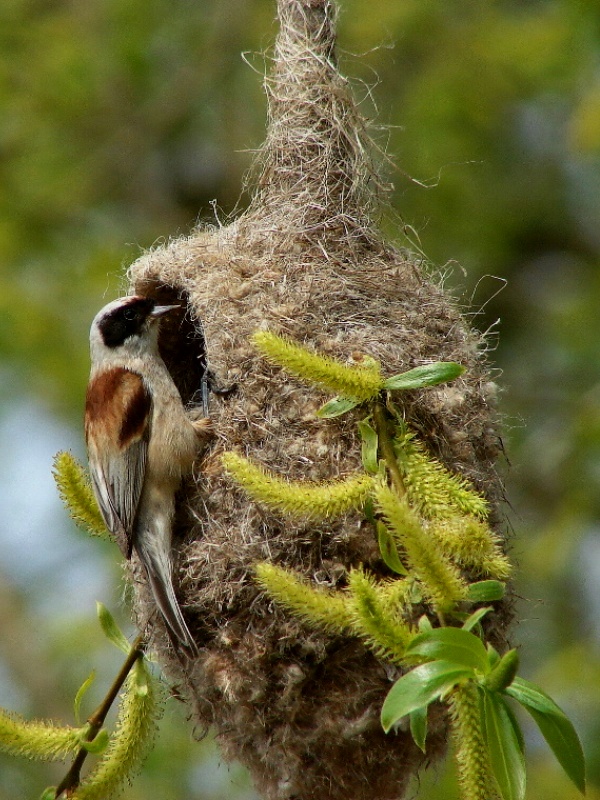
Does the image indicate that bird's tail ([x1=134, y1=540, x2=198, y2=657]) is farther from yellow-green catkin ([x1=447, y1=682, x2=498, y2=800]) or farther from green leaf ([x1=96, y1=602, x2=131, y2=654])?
yellow-green catkin ([x1=447, y1=682, x2=498, y2=800])

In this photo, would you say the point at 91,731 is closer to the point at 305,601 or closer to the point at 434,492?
the point at 305,601

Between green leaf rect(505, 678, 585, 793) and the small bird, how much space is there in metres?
1.25

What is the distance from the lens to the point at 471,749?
2037mm

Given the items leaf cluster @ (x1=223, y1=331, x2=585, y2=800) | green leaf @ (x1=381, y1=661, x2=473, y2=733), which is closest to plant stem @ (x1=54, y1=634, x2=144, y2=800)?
leaf cluster @ (x1=223, y1=331, x2=585, y2=800)

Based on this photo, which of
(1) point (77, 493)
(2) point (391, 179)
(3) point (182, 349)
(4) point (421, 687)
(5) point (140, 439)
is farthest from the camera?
(2) point (391, 179)

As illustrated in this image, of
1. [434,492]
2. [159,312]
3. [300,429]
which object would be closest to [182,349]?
[159,312]

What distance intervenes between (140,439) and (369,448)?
1.16 m

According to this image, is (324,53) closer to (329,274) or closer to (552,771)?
(329,274)

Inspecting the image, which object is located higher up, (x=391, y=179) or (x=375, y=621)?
(x=391, y=179)

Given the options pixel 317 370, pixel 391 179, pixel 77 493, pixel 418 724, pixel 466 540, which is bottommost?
pixel 418 724

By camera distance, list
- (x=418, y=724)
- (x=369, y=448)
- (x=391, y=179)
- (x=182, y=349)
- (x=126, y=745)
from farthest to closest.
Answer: (x=391, y=179)
(x=182, y=349)
(x=126, y=745)
(x=369, y=448)
(x=418, y=724)

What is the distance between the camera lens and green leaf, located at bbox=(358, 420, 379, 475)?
2.51 m

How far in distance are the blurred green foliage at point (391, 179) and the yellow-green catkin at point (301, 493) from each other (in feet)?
11.6

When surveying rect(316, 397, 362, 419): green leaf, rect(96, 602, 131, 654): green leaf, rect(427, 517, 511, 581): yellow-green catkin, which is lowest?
rect(427, 517, 511, 581): yellow-green catkin
